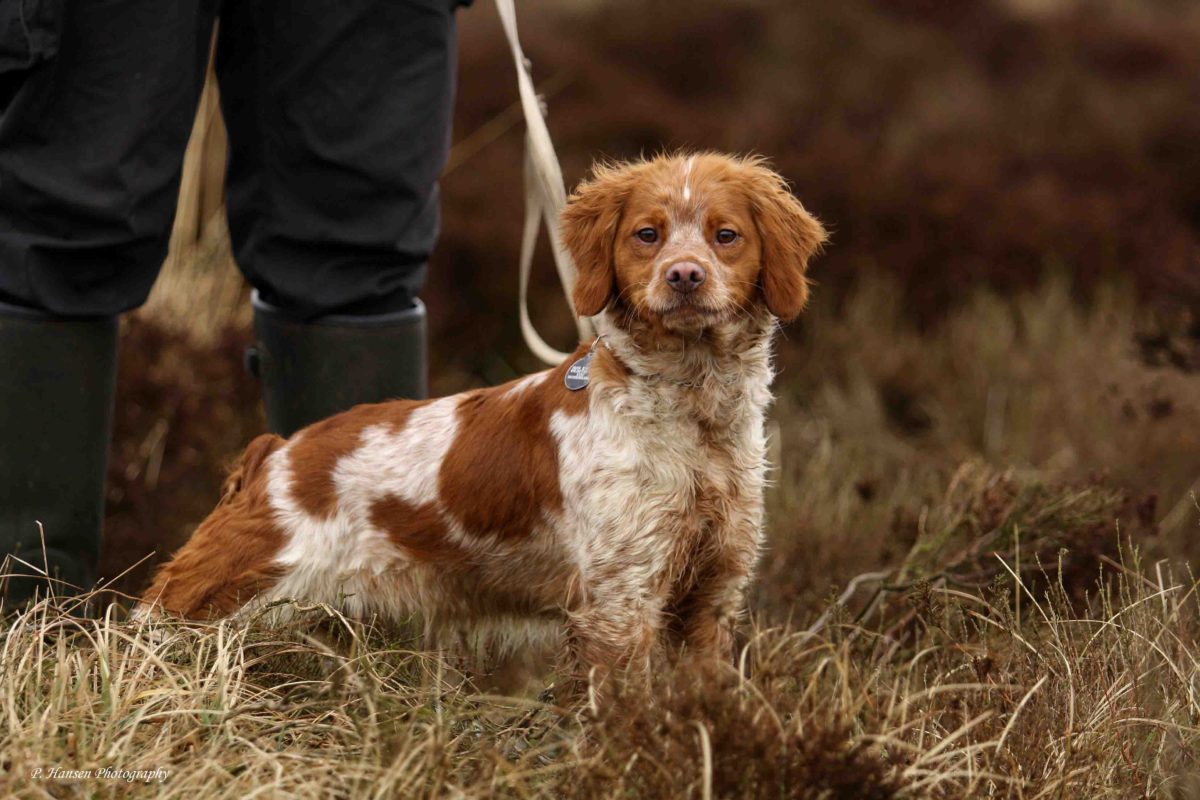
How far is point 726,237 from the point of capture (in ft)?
9.18

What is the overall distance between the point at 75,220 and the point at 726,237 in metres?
1.25

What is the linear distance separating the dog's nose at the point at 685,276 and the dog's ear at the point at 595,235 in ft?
0.70

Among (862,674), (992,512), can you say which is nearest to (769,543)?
(992,512)

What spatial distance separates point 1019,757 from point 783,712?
467 mm

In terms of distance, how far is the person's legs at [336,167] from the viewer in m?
3.15

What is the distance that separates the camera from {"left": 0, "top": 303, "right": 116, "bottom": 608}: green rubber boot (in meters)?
3.03

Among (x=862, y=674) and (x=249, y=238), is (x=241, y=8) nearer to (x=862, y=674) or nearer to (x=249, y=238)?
(x=249, y=238)

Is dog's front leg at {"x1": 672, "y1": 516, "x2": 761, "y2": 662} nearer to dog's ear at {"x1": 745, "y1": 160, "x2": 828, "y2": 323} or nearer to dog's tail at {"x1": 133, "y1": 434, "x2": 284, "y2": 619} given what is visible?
dog's ear at {"x1": 745, "y1": 160, "x2": 828, "y2": 323}

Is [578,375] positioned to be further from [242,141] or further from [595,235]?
[242,141]

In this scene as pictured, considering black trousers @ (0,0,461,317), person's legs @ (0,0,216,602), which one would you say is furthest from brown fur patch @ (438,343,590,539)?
person's legs @ (0,0,216,602)

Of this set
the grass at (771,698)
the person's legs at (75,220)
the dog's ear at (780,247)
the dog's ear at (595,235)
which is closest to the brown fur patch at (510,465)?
the dog's ear at (595,235)

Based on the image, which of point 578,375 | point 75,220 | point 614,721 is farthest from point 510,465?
point 75,220

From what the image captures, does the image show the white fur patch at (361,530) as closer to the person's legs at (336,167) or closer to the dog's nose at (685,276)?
the person's legs at (336,167)

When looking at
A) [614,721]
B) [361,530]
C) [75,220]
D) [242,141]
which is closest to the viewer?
[614,721]
